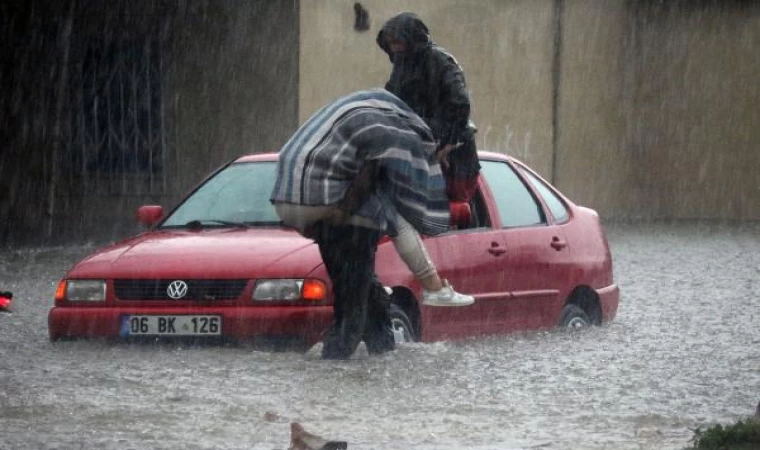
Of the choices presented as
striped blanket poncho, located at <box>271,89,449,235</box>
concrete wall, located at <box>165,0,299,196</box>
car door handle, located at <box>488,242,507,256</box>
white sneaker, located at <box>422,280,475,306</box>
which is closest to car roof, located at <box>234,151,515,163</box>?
car door handle, located at <box>488,242,507,256</box>

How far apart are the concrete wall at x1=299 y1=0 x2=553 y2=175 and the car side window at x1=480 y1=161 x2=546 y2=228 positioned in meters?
13.6

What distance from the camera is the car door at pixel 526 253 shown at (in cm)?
1134

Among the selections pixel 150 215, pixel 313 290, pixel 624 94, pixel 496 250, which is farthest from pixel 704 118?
pixel 313 290

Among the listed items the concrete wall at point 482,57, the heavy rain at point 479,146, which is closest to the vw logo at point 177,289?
the heavy rain at point 479,146

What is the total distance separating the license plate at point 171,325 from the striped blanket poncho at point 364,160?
82cm

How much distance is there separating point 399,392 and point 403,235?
104cm

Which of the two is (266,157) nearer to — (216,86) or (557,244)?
(557,244)

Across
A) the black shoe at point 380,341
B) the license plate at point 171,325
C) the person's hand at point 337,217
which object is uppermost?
the person's hand at point 337,217

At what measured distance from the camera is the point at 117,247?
1079 centimetres

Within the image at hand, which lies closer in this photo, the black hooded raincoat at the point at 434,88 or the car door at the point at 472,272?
the black hooded raincoat at the point at 434,88

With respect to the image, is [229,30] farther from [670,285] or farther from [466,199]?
[466,199]

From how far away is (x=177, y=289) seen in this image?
10.0 m

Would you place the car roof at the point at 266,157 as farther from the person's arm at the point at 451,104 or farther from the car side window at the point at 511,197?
the person's arm at the point at 451,104

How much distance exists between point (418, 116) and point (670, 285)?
27.6 feet
